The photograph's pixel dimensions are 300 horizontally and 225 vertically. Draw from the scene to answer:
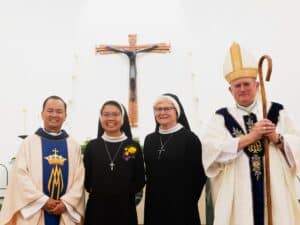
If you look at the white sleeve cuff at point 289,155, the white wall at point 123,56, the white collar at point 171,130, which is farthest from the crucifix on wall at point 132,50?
the white sleeve cuff at point 289,155

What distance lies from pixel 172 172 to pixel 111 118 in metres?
0.74

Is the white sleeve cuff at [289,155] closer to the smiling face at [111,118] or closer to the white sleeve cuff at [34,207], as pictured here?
the smiling face at [111,118]

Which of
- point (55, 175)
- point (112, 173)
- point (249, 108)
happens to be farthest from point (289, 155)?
point (55, 175)

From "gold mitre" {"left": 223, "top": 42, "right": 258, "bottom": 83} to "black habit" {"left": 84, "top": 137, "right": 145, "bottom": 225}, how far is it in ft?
3.61

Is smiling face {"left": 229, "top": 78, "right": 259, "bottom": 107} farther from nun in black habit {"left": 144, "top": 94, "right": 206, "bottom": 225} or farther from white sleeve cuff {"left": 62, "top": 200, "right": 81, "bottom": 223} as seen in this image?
white sleeve cuff {"left": 62, "top": 200, "right": 81, "bottom": 223}

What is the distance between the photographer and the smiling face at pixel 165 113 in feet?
10.9

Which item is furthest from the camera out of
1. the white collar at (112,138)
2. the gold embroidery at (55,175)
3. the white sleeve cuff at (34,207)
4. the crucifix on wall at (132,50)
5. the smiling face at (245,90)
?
Result: the crucifix on wall at (132,50)

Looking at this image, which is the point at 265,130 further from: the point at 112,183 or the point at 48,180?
the point at 48,180

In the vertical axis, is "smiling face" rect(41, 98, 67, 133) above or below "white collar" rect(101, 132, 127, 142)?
above

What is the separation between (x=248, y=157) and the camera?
9.82ft

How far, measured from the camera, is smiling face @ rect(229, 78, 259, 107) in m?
3.02

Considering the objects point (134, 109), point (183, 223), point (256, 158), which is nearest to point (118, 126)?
point (183, 223)

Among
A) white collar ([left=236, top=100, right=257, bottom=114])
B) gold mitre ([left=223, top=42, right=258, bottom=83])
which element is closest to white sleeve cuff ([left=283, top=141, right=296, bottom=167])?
white collar ([left=236, top=100, right=257, bottom=114])

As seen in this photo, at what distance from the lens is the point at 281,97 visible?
7.50 meters
